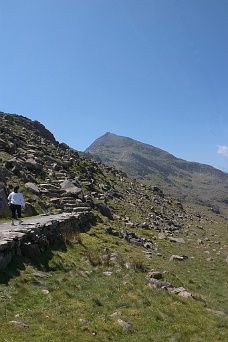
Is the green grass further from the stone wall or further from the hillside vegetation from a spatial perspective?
the stone wall

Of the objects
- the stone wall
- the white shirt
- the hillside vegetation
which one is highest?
the white shirt

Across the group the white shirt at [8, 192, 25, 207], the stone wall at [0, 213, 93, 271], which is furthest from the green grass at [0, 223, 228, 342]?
the white shirt at [8, 192, 25, 207]

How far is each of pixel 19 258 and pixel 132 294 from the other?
21.3ft

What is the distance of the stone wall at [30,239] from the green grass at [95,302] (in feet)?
1.62

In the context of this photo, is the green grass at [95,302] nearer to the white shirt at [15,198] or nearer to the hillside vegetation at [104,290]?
the hillside vegetation at [104,290]

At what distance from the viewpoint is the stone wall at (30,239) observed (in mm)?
16780

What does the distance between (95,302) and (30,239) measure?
6.60 meters

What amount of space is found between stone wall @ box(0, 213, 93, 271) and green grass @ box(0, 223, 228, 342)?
495 mm

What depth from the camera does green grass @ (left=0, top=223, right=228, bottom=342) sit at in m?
12.3

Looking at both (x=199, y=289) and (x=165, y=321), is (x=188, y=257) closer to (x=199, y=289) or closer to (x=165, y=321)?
(x=199, y=289)

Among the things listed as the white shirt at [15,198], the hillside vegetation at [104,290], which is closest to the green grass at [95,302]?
the hillside vegetation at [104,290]

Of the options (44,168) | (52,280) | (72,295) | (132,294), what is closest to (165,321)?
(132,294)

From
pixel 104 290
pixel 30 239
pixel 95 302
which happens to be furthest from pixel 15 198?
pixel 95 302

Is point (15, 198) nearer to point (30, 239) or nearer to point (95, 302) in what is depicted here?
point (30, 239)
